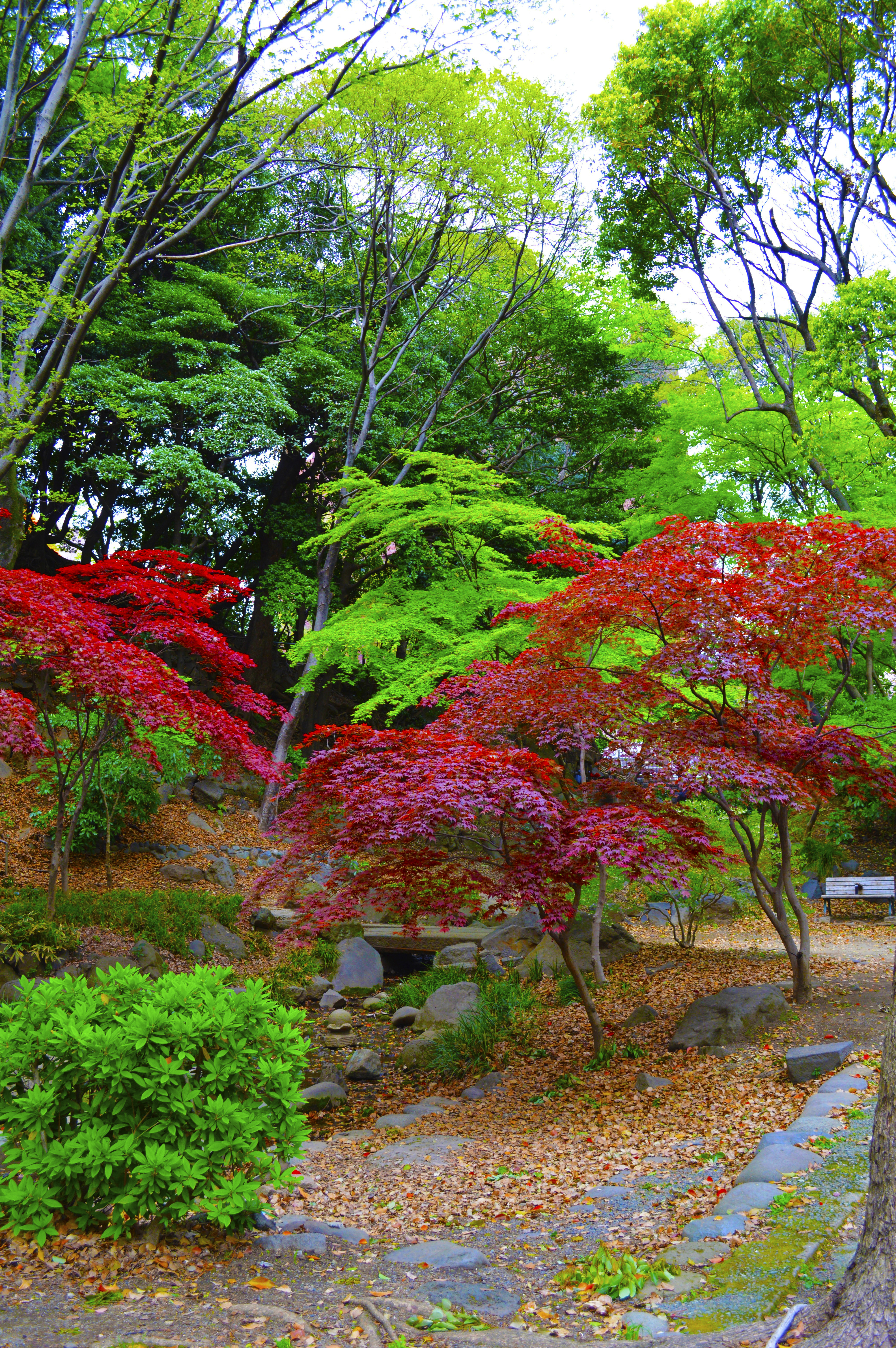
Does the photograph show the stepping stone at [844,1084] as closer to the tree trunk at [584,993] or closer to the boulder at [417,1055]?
the tree trunk at [584,993]

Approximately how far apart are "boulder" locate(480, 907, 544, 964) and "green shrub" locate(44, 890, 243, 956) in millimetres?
3190

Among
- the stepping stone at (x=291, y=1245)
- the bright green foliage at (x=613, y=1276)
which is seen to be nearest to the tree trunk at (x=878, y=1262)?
the bright green foliage at (x=613, y=1276)

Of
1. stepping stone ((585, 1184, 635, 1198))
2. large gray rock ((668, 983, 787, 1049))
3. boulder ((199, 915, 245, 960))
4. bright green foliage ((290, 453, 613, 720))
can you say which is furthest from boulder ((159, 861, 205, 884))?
stepping stone ((585, 1184, 635, 1198))

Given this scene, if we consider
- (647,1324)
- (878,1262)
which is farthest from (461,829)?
(878,1262)

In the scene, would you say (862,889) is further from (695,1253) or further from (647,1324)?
(647,1324)

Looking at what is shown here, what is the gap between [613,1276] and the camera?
3125 millimetres

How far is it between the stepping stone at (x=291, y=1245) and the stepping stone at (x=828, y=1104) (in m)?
2.62

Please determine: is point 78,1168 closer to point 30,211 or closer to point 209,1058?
point 209,1058

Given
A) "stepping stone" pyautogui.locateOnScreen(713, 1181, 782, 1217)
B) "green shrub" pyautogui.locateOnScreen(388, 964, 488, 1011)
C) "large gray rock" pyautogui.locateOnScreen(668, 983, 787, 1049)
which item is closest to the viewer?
"stepping stone" pyautogui.locateOnScreen(713, 1181, 782, 1217)

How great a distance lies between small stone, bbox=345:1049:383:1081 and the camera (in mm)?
7340

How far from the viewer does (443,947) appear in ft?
36.6

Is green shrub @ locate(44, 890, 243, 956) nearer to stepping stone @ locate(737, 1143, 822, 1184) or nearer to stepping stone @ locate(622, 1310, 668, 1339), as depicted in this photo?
stepping stone @ locate(737, 1143, 822, 1184)

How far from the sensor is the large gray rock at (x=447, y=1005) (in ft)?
26.7

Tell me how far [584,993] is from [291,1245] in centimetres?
343
